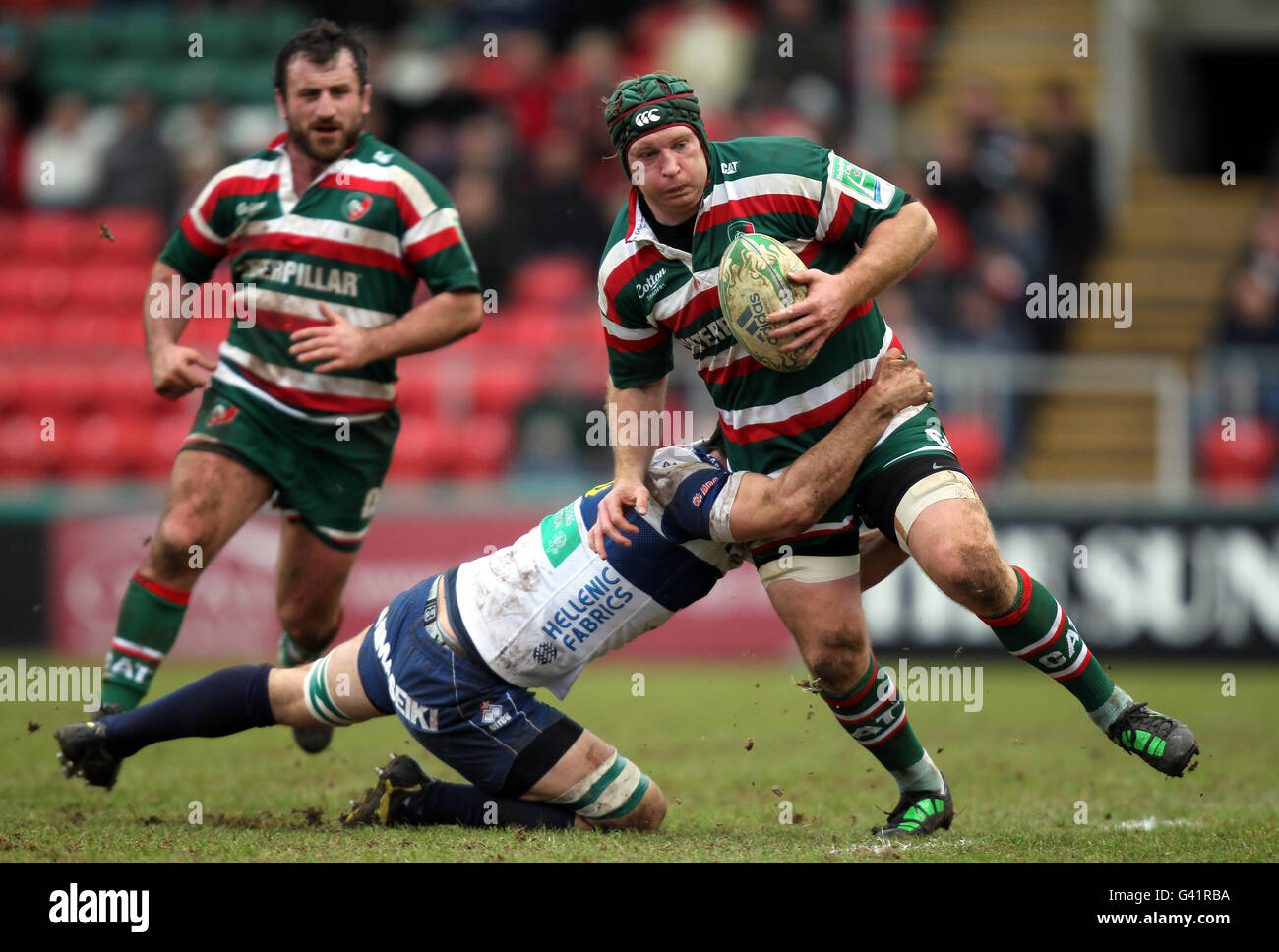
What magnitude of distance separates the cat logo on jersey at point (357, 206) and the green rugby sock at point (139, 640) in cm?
164

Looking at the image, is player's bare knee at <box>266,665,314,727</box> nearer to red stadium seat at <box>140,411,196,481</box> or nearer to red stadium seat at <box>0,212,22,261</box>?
red stadium seat at <box>140,411,196,481</box>

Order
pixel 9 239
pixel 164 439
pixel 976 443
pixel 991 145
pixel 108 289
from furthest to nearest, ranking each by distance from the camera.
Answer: pixel 9 239 → pixel 108 289 → pixel 991 145 → pixel 164 439 → pixel 976 443

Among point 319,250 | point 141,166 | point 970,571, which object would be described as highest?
point 141,166

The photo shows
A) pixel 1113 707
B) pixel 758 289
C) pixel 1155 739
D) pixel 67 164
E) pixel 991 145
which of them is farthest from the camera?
pixel 67 164

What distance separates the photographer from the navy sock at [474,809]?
5.25 m

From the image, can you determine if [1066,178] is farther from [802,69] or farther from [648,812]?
[648,812]

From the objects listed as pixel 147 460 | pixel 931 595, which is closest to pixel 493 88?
pixel 147 460

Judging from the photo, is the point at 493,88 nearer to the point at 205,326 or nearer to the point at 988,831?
the point at 205,326

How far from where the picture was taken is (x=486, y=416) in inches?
492

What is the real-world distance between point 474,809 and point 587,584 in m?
0.91

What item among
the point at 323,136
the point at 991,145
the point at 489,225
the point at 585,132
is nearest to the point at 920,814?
the point at 323,136

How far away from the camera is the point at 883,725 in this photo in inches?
209
